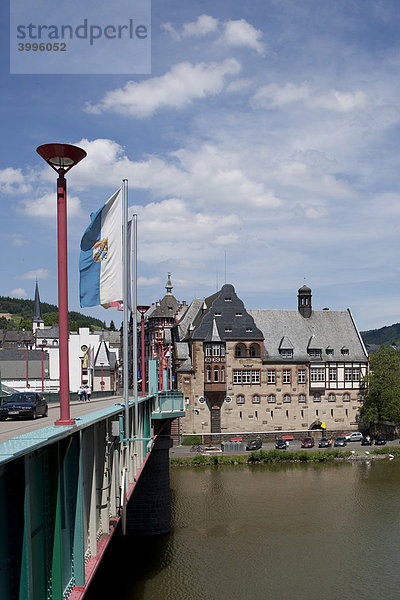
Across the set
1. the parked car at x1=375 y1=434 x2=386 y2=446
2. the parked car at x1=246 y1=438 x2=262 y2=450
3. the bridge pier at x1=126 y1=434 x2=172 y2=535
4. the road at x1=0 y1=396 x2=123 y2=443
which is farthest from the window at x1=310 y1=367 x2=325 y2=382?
the road at x1=0 y1=396 x2=123 y2=443

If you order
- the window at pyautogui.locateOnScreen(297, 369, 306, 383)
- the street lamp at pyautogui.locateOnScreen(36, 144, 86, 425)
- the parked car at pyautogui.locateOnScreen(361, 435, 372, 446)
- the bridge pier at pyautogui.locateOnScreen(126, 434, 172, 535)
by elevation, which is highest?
the street lamp at pyautogui.locateOnScreen(36, 144, 86, 425)

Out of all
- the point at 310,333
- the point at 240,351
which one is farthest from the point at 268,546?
the point at 310,333

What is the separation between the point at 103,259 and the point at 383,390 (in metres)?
65.3

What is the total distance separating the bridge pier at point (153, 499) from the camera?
37.9 m

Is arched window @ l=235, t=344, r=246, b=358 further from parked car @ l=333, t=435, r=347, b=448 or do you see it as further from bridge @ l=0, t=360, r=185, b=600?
bridge @ l=0, t=360, r=185, b=600

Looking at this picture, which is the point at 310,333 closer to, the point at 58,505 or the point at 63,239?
the point at 63,239

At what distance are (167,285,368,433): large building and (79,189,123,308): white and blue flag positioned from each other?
56786mm

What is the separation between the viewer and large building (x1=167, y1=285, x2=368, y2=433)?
73.5 meters

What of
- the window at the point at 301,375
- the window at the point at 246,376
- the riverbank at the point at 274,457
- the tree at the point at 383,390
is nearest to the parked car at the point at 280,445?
the riverbank at the point at 274,457

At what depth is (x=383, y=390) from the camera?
7425cm

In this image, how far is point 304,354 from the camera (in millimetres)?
77688

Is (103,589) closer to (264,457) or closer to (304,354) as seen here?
(264,457)

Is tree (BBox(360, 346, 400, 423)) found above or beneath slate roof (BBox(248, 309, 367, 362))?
beneath

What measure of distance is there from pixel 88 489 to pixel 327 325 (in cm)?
7184
